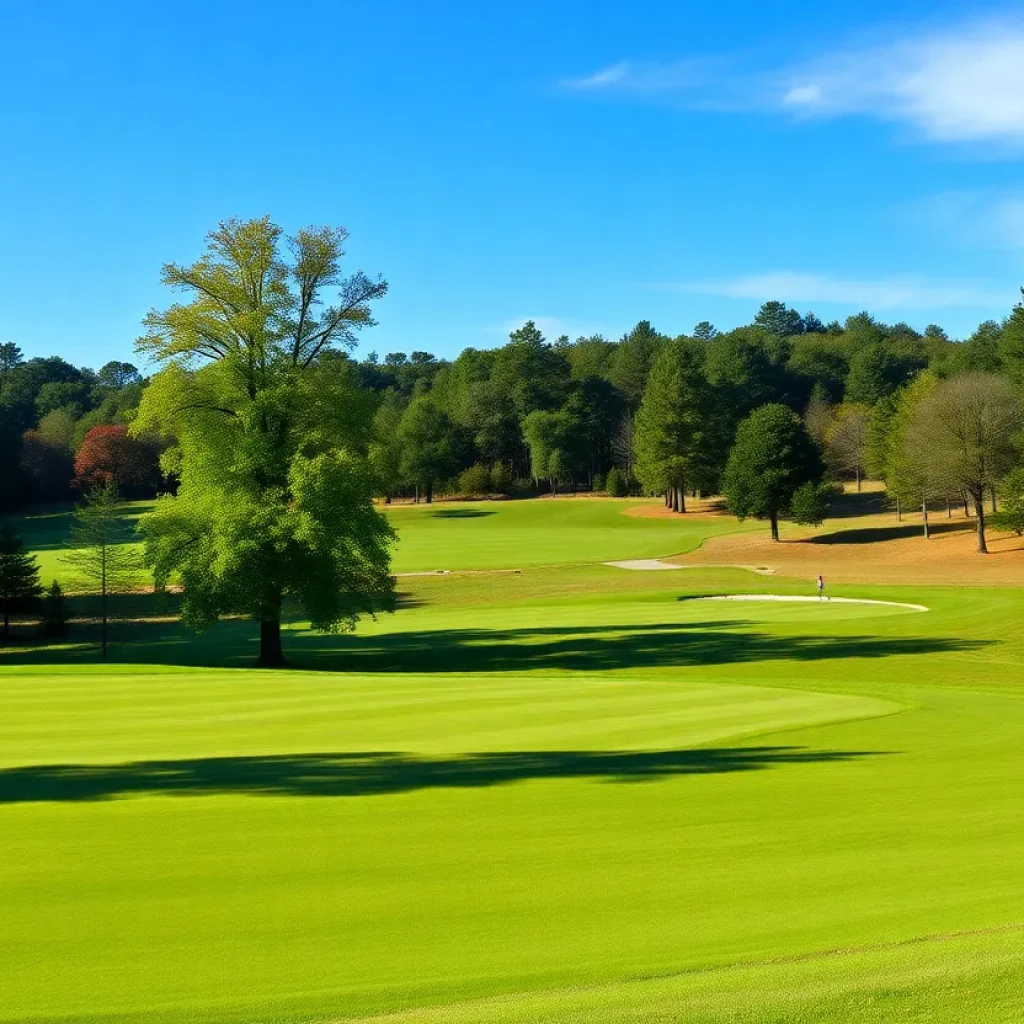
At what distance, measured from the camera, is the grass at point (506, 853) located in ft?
22.1

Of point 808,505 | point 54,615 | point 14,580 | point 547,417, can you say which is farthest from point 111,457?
point 808,505

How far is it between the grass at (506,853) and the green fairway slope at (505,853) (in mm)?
36

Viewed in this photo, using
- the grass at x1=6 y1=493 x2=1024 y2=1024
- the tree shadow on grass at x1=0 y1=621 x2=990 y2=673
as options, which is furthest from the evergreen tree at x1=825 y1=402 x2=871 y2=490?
the grass at x1=6 y1=493 x2=1024 y2=1024

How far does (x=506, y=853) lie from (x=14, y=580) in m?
55.0

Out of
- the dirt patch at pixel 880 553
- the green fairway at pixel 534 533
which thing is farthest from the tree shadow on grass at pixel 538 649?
the green fairway at pixel 534 533

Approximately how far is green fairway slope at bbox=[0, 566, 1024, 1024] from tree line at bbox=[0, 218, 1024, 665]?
1551cm

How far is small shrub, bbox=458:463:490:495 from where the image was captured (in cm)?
13162

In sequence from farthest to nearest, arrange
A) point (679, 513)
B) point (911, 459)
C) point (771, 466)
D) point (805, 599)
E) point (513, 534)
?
point (679, 513) < point (513, 534) < point (771, 466) < point (911, 459) < point (805, 599)

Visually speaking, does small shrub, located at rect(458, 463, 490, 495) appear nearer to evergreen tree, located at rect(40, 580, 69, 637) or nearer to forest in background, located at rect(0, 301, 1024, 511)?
forest in background, located at rect(0, 301, 1024, 511)

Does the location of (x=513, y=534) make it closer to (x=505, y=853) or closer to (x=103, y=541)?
(x=103, y=541)

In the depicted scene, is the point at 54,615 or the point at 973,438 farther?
the point at 973,438

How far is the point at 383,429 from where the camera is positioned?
5028 cm

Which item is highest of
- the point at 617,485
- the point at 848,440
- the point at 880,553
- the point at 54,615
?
the point at 848,440

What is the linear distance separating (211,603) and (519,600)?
20.3 m
